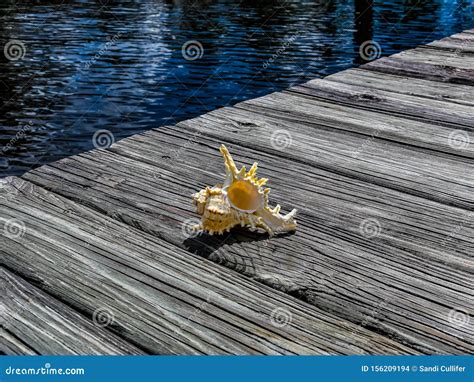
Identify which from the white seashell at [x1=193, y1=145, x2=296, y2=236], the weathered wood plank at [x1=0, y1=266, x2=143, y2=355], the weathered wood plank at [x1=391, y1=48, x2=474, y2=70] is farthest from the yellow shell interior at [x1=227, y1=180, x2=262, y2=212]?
the weathered wood plank at [x1=391, y1=48, x2=474, y2=70]

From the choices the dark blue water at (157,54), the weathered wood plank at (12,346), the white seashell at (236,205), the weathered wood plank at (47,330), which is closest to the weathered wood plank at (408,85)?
the white seashell at (236,205)

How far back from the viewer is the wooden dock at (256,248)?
2393 millimetres

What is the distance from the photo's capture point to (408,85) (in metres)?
5.41

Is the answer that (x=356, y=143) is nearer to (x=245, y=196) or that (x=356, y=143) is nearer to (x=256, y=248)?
(x=245, y=196)

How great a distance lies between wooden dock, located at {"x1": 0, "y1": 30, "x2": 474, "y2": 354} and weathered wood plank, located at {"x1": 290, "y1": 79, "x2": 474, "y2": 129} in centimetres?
5

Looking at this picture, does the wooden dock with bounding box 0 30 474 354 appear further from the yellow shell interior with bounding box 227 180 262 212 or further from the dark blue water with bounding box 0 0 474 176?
the dark blue water with bounding box 0 0 474 176

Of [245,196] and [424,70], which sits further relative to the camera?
[424,70]

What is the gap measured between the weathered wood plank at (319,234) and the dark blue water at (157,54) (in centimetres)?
696

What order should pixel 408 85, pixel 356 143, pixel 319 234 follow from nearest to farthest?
1. pixel 319 234
2. pixel 356 143
3. pixel 408 85

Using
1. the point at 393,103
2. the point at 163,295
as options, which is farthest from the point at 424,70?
the point at 163,295

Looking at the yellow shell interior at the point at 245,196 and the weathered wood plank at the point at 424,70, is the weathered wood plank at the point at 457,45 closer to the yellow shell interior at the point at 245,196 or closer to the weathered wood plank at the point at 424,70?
the weathered wood plank at the point at 424,70

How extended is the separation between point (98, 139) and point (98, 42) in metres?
6.85

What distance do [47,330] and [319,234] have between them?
133cm

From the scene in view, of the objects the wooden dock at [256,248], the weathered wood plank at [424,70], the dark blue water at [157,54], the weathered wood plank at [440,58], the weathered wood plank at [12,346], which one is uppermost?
the weathered wood plank at [440,58]
